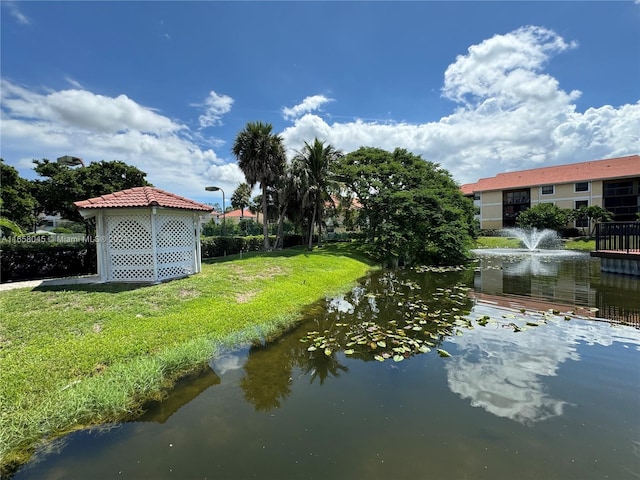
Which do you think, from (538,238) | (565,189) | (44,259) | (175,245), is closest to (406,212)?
(175,245)

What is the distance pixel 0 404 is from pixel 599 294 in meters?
14.6

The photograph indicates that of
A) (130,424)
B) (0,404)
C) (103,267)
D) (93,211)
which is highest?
(93,211)

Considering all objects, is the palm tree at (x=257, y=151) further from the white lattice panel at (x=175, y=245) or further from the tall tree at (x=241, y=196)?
the tall tree at (x=241, y=196)

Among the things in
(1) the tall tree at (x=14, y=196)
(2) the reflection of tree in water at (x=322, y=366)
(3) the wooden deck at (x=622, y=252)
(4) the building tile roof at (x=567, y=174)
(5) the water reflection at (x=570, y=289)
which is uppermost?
(4) the building tile roof at (x=567, y=174)

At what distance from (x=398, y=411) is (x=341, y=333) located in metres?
3.09

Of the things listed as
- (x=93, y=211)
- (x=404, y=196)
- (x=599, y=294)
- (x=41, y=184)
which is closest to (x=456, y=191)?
(x=404, y=196)

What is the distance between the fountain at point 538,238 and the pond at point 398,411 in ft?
98.1

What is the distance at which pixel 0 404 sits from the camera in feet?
12.5

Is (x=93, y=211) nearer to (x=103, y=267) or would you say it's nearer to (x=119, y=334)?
(x=103, y=267)

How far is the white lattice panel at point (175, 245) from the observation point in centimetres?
1092

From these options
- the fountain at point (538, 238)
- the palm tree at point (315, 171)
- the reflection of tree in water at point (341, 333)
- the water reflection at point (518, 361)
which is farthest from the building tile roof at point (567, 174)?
the water reflection at point (518, 361)

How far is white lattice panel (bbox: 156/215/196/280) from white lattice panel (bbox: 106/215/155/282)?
1.17 feet

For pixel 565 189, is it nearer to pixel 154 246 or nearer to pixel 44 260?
pixel 154 246

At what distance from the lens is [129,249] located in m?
10.6
